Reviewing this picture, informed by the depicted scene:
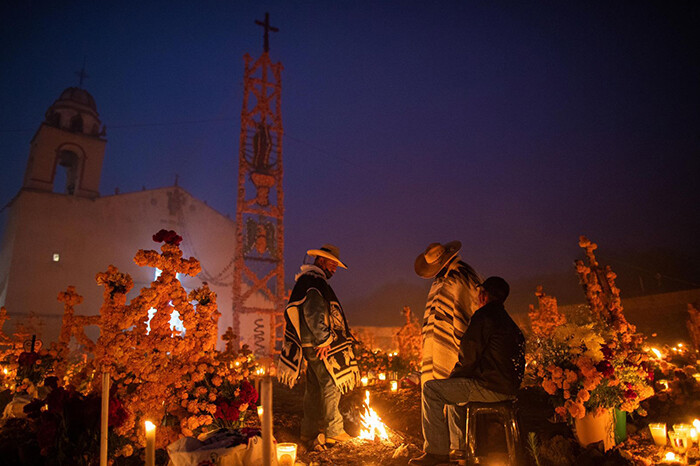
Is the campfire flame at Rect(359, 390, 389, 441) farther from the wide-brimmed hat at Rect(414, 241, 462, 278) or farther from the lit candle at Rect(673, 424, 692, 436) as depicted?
the lit candle at Rect(673, 424, 692, 436)

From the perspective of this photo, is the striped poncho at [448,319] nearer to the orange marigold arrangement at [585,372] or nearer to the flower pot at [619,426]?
the orange marigold arrangement at [585,372]

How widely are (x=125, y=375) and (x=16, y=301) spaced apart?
2197 centimetres

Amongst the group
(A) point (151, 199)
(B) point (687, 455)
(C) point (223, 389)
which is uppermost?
(A) point (151, 199)

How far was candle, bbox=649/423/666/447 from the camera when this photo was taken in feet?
14.6

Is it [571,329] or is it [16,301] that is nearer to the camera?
[571,329]

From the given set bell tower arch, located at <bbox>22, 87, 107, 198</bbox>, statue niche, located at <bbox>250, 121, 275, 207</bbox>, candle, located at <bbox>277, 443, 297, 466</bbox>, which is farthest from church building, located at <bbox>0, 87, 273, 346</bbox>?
candle, located at <bbox>277, 443, 297, 466</bbox>

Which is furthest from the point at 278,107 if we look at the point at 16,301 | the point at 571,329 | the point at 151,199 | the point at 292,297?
the point at 571,329

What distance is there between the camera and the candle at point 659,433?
14.6ft

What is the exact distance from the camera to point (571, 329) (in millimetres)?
4266

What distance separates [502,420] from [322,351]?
7.42 feet

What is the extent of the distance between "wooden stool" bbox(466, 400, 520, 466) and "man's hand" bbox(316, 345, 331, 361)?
201 centimetres

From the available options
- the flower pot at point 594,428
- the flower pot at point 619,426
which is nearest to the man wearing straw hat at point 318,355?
the flower pot at point 594,428

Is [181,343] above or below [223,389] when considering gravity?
above

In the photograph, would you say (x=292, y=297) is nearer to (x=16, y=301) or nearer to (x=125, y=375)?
(x=125, y=375)
